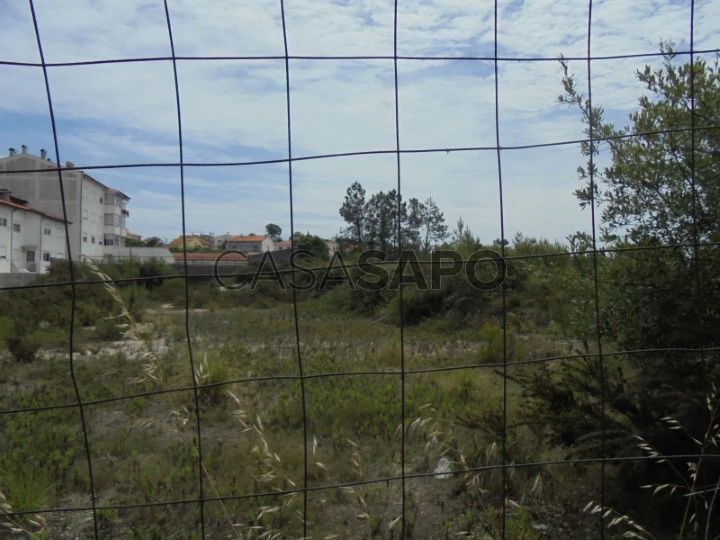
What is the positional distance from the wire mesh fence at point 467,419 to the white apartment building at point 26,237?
149 mm

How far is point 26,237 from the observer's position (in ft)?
8.58

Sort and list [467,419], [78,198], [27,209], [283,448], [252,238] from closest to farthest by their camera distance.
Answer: [78,198] < [27,209] < [252,238] < [467,419] < [283,448]

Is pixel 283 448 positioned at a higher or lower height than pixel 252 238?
lower

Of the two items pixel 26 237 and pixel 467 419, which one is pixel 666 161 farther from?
pixel 26 237

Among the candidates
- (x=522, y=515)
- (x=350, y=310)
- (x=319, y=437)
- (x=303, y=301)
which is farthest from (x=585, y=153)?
(x=303, y=301)

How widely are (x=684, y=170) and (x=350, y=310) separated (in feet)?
28.0

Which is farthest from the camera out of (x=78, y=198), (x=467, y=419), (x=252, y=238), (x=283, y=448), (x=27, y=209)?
(x=283, y=448)

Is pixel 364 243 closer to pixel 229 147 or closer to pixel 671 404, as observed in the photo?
pixel 229 147

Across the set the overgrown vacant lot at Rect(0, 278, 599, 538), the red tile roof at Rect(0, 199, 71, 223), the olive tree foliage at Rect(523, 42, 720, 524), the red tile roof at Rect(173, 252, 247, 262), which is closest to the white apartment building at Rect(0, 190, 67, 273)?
the red tile roof at Rect(0, 199, 71, 223)

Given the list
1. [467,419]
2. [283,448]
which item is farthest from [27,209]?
[467,419]

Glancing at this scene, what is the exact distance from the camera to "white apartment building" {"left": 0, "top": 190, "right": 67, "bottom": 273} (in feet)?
7.77

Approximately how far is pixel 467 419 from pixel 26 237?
231cm

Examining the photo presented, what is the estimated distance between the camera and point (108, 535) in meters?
2.65

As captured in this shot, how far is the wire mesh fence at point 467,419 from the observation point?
1.76 m
